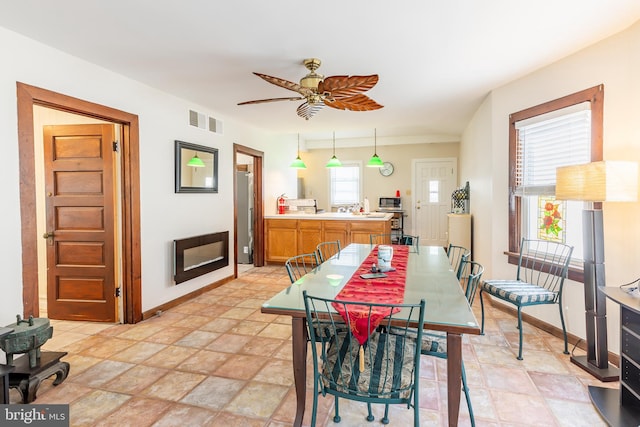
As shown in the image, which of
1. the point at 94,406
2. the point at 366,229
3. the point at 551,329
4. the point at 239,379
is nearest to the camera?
the point at 94,406

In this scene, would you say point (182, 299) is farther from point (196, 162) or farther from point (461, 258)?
point (461, 258)

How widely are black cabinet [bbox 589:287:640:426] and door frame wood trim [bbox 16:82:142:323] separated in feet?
11.9

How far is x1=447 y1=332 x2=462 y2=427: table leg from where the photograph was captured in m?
1.47

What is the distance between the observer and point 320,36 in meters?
2.42

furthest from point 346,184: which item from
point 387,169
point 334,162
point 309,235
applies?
point 309,235

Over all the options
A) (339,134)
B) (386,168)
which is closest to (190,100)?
(339,134)

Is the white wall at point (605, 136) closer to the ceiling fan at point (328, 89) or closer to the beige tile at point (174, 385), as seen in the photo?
the ceiling fan at point (328, 89)

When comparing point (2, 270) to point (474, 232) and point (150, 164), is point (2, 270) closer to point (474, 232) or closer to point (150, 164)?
point (150, 164)

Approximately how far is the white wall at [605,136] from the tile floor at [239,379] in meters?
0.50

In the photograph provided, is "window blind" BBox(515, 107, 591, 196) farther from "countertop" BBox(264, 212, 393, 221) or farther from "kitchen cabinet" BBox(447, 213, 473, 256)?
"countertop" BBox(264, 212, 393, 221)

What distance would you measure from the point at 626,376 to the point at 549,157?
192cm

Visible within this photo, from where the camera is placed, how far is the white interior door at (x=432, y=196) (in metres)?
7.43

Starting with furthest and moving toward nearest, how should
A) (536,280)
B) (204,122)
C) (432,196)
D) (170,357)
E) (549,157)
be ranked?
(432,196) → (204,122) → (536,280) → (549,157) → (170,357)

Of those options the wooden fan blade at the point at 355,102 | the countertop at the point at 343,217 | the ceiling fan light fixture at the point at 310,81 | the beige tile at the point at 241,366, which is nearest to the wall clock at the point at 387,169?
the countertop at the point at 343,217
